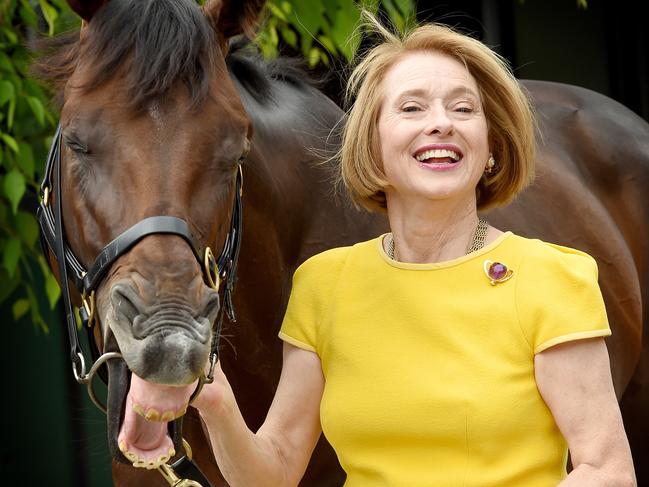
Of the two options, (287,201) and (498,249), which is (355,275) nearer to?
(498,249)

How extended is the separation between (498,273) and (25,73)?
170 centimetres

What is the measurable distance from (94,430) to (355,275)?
3123 mm

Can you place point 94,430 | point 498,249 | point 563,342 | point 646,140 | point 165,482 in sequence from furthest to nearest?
point 94,430 → point 646,140 → point 165,482 → point 498,249 → point 563,342

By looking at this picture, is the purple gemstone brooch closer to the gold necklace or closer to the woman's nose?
the gold necklace

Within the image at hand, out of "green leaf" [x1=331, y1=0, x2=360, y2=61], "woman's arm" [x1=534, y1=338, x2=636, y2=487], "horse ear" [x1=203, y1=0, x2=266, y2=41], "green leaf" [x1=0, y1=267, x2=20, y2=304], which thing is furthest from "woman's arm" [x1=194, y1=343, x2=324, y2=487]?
"green leaf" [x1=0, y1=267, x2=20, y2=304]

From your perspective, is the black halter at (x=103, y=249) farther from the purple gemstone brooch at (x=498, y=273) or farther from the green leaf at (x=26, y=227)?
the green leaf at (x=26, y=227)

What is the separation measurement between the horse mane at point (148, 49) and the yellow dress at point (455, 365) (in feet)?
1.60

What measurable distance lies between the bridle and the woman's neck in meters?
0.33

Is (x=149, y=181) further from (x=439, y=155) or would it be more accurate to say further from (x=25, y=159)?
(x=25, y=159)

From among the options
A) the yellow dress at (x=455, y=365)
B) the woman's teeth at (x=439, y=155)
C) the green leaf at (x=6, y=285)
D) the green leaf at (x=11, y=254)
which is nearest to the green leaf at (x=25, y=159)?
the green leaf at (x=11, y=254)

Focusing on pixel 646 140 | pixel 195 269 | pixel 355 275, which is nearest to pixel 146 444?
pixel 195 269

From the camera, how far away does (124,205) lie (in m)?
2.00

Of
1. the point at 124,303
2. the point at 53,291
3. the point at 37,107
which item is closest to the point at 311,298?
the point at 124,303

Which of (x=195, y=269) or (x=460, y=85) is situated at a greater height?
(x=460, y=85)
